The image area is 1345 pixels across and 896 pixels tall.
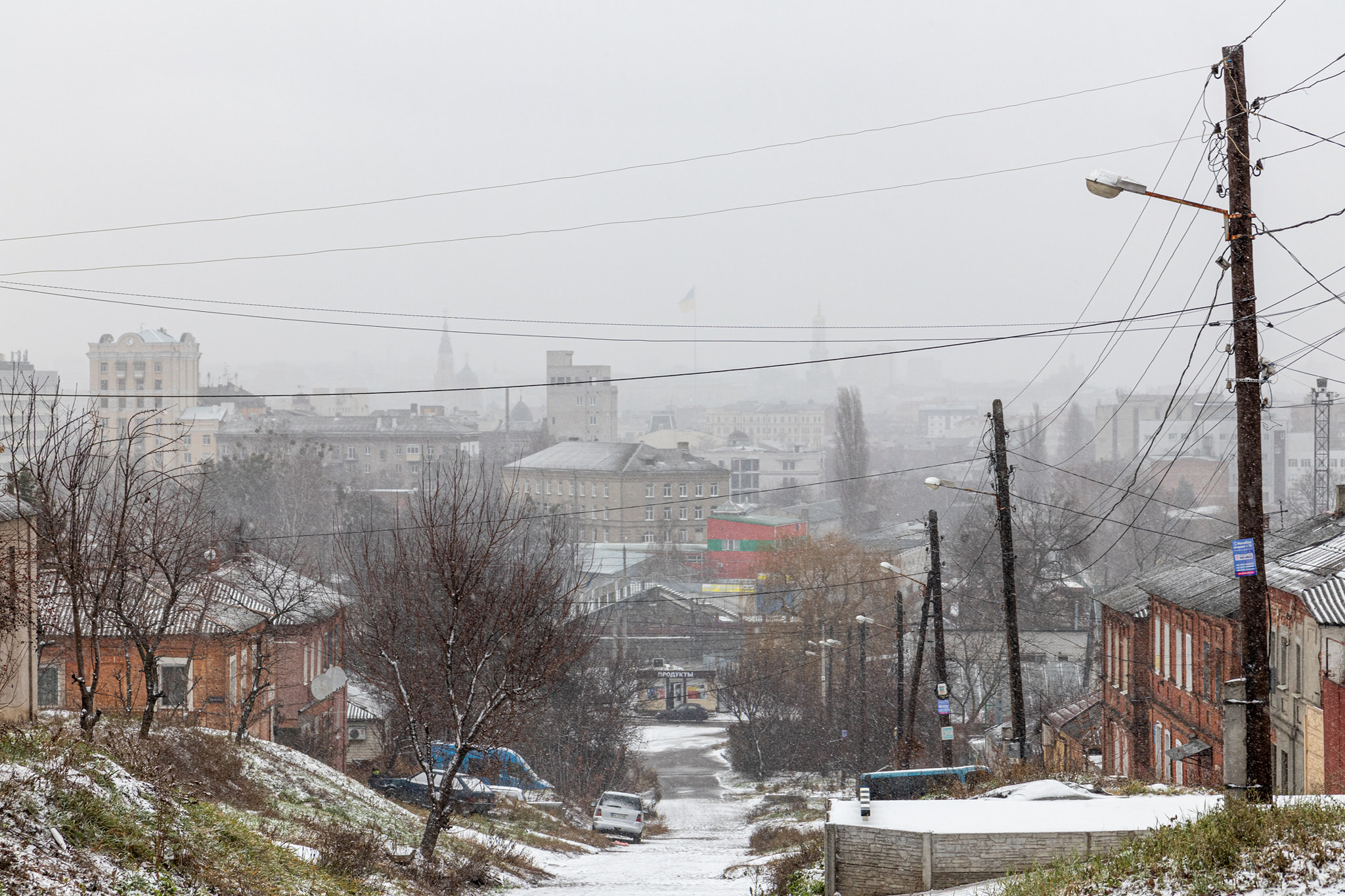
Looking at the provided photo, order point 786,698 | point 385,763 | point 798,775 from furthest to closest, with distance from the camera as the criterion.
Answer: point 786,698
point 798,775
point 385,763

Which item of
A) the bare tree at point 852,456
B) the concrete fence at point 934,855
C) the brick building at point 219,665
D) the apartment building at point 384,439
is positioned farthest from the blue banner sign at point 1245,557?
the apartment building at point 384,439

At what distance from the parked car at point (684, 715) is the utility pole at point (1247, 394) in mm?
49020

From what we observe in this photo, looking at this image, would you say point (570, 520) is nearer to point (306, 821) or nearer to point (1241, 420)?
point (306, 821)

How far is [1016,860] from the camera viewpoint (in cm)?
965

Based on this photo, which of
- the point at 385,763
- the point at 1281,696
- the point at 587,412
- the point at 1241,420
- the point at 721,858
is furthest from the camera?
the point at 587,412

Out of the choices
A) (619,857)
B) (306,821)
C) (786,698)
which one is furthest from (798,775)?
(306,821)

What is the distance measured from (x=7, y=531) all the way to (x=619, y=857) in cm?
1282

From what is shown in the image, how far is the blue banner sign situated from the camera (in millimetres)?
10109

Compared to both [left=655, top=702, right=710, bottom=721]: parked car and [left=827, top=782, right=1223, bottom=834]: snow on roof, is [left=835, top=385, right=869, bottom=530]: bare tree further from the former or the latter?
[left=827, top=782, right=1223, bottom=834]: snow on roof

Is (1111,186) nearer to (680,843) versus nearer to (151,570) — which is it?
(151,570)

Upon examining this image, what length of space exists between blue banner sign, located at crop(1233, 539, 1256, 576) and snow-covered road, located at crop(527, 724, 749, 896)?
809 centimetres

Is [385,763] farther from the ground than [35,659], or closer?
closer

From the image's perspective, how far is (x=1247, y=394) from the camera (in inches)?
404

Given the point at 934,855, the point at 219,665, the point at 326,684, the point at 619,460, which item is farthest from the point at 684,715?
the point at 619,460
